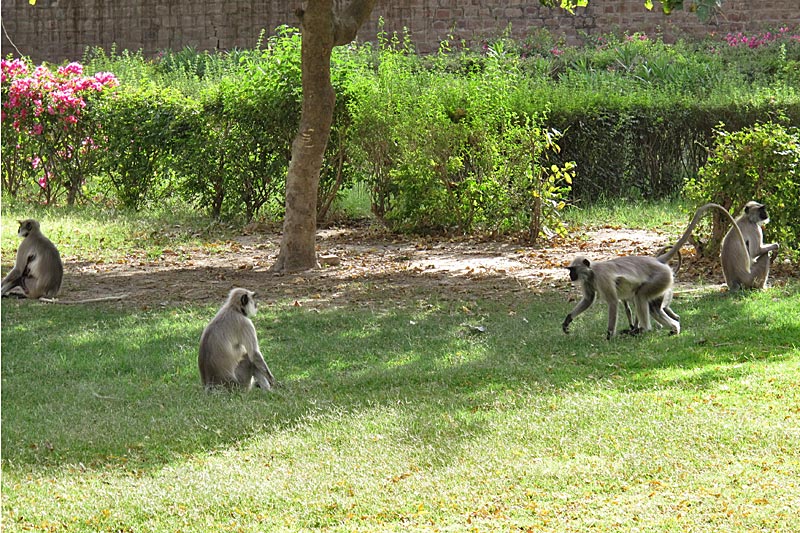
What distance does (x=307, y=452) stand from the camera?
6.25 meters

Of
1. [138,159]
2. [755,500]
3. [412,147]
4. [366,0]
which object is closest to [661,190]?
[412,147]

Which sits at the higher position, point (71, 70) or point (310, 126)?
point (71, 70)

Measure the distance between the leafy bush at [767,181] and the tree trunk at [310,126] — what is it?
15.2ft

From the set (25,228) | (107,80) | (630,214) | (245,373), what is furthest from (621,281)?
(107,80)

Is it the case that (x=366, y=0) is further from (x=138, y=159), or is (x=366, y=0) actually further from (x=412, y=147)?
→ (x=138, y=159)

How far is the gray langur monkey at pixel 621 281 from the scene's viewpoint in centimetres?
888

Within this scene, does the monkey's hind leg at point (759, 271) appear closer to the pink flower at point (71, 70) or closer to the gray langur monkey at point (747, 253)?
the gray langur monkey at point (747, 253)

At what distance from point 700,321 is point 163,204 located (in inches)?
445

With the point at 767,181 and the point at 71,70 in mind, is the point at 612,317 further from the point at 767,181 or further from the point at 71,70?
the point at 71,70

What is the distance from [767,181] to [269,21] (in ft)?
64.1

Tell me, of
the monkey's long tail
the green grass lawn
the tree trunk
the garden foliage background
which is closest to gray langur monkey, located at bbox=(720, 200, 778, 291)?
the green grass lawn

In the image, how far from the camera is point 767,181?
1207 cm

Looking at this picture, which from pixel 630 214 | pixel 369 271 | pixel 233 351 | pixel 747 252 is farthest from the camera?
pixel 630 214

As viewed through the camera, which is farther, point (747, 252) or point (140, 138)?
point (140, 138)
